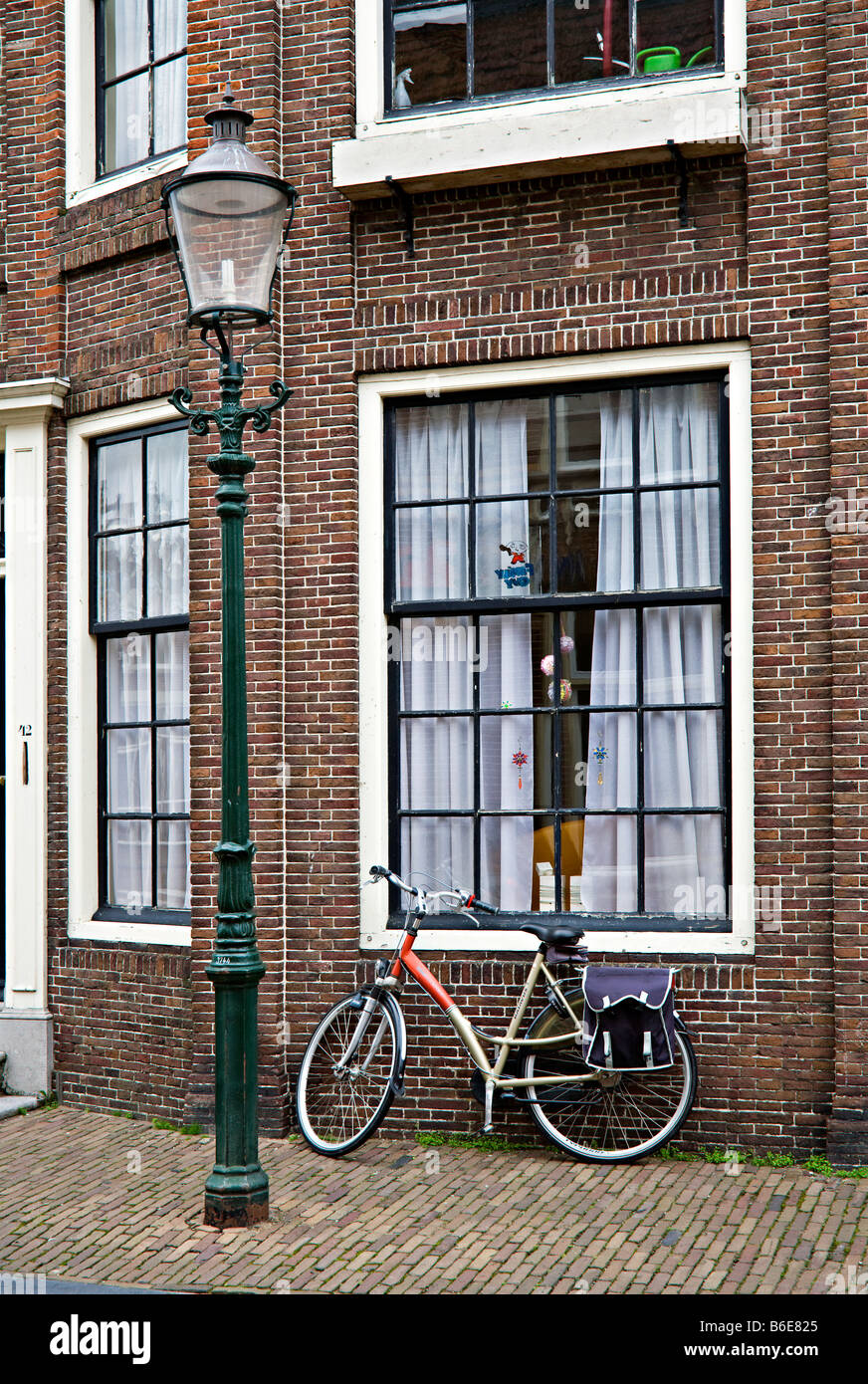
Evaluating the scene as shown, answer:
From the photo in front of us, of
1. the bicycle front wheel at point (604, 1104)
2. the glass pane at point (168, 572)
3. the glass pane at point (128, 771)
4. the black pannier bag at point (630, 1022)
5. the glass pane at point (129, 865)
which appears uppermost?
the glass pane at point (168, 572)

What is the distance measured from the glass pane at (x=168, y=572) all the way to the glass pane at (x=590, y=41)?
323 cm

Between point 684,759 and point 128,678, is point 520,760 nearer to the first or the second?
point 684,759

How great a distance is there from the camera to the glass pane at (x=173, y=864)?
7762 mm

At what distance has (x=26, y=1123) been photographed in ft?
24.9

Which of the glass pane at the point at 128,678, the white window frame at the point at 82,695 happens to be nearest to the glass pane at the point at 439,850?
the glass pane at the point at 128,678

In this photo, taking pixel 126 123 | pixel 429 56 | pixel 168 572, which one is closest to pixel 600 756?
pixel 168 572

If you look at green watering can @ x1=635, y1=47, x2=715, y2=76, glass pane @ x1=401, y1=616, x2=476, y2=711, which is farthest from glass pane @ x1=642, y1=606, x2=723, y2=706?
green watering can @ x1=635, y1=47, x2=715, y2=76

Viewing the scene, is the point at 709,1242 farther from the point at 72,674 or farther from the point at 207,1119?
the point at 72,674

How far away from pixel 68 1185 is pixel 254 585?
10.2 feet

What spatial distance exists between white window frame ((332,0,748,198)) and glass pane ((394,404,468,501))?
1.17 metres

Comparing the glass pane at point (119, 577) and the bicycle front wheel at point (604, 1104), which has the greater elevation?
the glass pane at point (119, 577)

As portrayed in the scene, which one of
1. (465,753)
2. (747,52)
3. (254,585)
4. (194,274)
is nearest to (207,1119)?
(465,753)

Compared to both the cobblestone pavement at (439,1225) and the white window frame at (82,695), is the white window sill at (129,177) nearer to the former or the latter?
the white window frame at (82,695)

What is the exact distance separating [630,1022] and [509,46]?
502 cm
